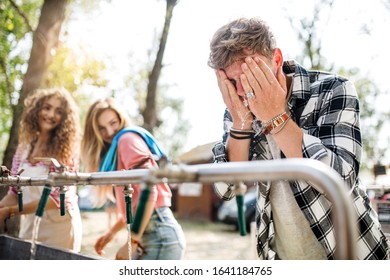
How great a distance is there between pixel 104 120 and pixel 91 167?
0.25 m

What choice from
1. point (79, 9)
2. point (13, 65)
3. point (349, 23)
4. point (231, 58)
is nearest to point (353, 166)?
point (231, 58)

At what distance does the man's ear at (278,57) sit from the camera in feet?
3.68

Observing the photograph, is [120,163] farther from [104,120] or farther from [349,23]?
[349,23]

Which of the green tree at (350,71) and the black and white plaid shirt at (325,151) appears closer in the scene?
the black and white plaid shirt at (325,151)

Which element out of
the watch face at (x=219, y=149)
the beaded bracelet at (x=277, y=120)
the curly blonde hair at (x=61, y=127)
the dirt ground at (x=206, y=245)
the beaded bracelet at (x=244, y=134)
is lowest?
the dirt ground at (x=206, y=245)

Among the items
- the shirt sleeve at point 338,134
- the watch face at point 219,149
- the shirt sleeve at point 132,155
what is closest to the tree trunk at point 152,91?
the shirt sleeve at point 132,155

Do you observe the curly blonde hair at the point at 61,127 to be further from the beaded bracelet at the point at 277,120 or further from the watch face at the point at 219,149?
the beaded bracelet at the point at 277,120

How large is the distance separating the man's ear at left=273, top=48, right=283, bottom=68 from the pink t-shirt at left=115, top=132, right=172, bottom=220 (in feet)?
2.13

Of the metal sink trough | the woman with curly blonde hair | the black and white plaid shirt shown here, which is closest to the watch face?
the black and white plaid shirt

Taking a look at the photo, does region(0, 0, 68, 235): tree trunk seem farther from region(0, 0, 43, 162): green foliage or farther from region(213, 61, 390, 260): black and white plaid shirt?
region(213, 61, 390, 260): black and white plaid shirt

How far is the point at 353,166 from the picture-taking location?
38.9 inches

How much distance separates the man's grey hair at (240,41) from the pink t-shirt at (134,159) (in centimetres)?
59

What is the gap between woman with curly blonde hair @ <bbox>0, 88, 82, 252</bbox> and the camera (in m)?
1.94

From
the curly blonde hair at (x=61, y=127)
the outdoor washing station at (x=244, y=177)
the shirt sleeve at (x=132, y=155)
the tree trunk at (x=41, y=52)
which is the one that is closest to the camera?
the outdoor washing station at (x=244, y=177)
